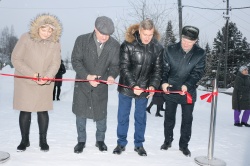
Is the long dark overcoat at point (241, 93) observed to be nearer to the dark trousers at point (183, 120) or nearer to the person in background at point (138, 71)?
the dark trousers at point (183, 120)

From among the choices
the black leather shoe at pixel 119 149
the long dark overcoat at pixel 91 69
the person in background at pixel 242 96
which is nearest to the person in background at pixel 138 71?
the black leather shoe at pixel 119 149

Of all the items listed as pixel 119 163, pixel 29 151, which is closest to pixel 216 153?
pixel 119 163

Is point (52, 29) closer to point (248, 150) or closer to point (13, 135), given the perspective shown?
point (13, 135)

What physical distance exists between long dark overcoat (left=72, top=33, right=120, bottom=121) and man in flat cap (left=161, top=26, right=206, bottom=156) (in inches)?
32.5

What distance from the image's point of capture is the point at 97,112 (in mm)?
4223

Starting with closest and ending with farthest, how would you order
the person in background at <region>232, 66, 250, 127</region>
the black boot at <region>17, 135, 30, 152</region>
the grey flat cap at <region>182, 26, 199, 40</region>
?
the black boot at <region>17, 135, 30, 152</region> → the grey flat cap at <region>182, 26, 199, 40</region> → the person in background at <region>232, 66, 250, 127</region>

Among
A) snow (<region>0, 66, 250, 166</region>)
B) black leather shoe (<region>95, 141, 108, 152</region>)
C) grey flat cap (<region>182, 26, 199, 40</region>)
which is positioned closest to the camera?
snow (<region>0, 66, 250, 166</region>)

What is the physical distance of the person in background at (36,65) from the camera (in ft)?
12.9

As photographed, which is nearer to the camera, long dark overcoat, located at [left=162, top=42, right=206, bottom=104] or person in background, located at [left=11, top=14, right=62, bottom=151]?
person in background, located at [left=11, top=14, right=62, bottom=151]

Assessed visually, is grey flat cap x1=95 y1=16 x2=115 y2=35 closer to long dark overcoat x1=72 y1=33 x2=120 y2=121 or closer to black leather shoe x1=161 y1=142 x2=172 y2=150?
long dark overcoat x1=72 y1=33 x2=120 y2=121

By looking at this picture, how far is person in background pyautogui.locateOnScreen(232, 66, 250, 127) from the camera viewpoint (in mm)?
8289

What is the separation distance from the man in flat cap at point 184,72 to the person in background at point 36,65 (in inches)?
66.0

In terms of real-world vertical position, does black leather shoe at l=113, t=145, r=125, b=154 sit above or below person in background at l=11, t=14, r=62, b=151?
below

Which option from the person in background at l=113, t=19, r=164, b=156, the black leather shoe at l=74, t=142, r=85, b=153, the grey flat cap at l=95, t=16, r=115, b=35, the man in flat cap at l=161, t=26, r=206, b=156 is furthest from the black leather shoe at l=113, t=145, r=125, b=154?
the grey flat cap at l=95, t=16, r=115, b=35
